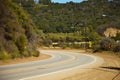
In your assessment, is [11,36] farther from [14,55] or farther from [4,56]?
[4,56]

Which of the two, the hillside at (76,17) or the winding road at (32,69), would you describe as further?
the hillside at (76,17)

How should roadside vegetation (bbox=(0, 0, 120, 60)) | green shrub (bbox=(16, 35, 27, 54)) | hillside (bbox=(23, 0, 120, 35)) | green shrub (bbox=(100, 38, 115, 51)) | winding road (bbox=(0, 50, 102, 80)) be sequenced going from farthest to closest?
hillside (bbox=(23, 0, 120, 35)), green shrub (bbox=(100, 38, 115, 51)), green shrub (bbox=(16, 35, 27, 54)), roadside vegetation (bbox=(0, 0, 120, 60)), winding road (bbox=(0, 50, 102, 80))

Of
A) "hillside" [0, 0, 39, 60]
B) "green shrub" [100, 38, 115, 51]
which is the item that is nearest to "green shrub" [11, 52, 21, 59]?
"hillside" [0, 0, 39, 60]

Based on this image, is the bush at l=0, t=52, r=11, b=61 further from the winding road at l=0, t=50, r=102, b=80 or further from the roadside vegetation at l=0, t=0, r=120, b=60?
the winding road at l=0, t=50, r=102, b=80

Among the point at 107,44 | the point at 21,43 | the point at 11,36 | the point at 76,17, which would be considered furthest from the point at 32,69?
the point at 76,17

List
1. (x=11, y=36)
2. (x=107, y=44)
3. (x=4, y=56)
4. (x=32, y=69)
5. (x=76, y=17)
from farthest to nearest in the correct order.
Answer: (x=76, y=17) → (x=107, y=44) → (x=11, y=36) → (x=4, y=56) → (x=32, y=69)

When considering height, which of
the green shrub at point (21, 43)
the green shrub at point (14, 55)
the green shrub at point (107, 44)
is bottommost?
the green shrub at point (107, 44)

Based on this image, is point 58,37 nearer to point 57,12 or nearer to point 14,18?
point 57,12

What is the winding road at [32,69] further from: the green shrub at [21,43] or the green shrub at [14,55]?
the green shrub at [21,43]

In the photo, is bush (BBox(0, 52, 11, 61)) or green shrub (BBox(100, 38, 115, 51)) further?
green shrub (BBox(100, 38, 115, 51))

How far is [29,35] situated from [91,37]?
6078 centimetres

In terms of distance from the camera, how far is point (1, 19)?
39750 mm

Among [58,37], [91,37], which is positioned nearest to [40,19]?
[58,37]

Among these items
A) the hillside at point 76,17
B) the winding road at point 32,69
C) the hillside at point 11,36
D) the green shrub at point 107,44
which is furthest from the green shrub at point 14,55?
the hillside at point 76,17
